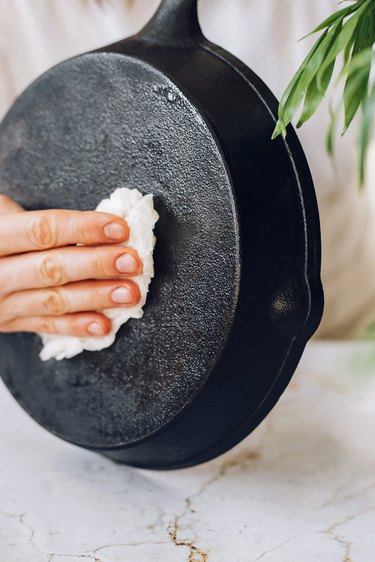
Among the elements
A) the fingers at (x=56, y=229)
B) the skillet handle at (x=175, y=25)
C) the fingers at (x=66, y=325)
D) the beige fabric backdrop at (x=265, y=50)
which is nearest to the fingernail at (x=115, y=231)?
the fingers at (x=56, y=229)

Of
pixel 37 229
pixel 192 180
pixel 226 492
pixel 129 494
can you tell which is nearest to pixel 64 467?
pixel 129 494

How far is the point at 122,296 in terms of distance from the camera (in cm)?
85

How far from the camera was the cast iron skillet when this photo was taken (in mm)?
791

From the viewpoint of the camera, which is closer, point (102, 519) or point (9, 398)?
point (102, 519)

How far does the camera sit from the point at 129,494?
→ 3.01 feet

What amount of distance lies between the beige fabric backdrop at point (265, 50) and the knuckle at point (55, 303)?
2.18ft

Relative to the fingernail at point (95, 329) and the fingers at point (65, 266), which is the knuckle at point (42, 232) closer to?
the fingers at point (65, 266)

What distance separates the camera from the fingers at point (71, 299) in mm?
856

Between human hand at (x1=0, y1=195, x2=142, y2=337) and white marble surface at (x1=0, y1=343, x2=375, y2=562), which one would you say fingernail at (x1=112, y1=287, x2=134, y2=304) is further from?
white marble surface at (x1=0, y1=343, x2=375, y2=562)

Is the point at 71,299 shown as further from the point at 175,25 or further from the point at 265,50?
the point at 265,50

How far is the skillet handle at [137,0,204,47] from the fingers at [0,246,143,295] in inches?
10.4

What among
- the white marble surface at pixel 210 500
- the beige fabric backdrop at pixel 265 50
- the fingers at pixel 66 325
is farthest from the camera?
the beige fabric backdrop at pixel 265 50

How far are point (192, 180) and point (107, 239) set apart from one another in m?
0.13

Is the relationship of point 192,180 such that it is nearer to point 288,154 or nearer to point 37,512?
point 288,154
